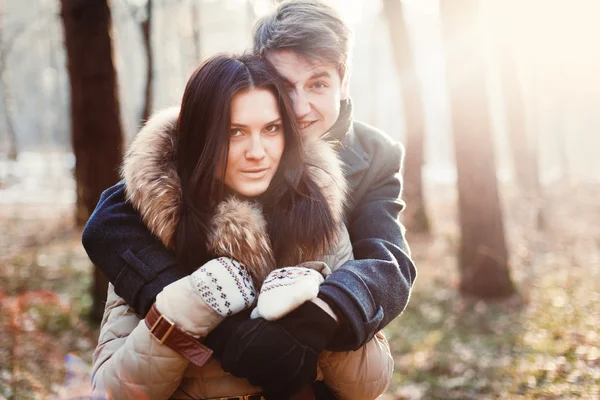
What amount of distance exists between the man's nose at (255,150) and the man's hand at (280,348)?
24.6 inches

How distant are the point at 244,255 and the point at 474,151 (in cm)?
549

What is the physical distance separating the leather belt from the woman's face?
0.61 m

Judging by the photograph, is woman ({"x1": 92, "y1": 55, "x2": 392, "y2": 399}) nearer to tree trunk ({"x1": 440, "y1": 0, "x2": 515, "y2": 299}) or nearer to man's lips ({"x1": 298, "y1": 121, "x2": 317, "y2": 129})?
man's lips ({"x1": 298, "y1": 121, "x2": 317, "y2": 129})

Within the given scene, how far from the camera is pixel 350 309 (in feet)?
6.51

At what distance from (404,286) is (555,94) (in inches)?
1124

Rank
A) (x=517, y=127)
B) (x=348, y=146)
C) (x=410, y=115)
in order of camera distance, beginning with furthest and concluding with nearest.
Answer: (x=517, y=127)
(x=410, y=115)
(x=348, y=146)

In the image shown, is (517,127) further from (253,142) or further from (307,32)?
(253,142)

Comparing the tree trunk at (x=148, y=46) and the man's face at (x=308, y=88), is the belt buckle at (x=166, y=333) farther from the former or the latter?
the tree trunk at (x=148, y=46)

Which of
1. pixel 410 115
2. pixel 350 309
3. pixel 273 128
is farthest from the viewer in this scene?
pixel 410 115

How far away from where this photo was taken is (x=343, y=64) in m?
2.71

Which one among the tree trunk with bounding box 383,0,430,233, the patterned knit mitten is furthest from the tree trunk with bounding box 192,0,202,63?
the patterned knit mitten

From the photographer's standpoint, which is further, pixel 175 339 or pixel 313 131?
pixel 313 131

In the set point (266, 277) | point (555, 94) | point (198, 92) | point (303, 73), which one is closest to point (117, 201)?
point (198, 92)

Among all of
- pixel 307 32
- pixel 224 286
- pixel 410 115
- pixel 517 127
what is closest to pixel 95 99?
pixel 307 32
